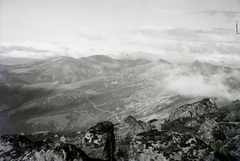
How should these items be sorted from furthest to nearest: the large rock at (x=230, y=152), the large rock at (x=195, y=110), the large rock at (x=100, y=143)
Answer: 1. the large rock at (x=195, y=110)
2. the large rock at (x=100, y=143)
3. the large rock at (x=230, y=152)

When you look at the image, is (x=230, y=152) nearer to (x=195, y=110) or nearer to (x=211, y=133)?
(x=211, y=133)

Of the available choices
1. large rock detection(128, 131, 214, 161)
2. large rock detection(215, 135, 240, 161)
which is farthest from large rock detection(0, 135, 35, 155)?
large rock detection(215, 135, 240, 161)

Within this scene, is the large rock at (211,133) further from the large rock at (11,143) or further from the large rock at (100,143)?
the large rock at (11,143)

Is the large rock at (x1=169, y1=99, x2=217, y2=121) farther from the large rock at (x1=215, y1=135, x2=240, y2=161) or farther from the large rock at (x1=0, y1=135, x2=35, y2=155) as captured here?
the large rock at (x1=0, y1=135, x2=35, y2=155)

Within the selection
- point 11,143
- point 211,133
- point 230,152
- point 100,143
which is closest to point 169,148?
point 230,152

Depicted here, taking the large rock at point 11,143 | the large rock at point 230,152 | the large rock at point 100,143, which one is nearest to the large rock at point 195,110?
the large rock at point 100,143
